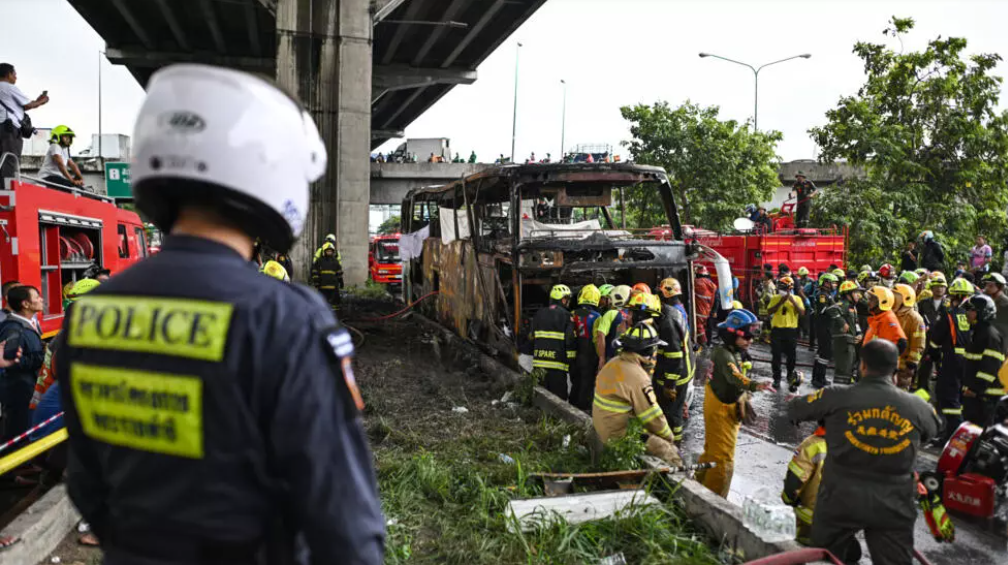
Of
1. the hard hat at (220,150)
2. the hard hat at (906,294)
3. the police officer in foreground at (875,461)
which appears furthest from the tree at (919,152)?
the hard hat at (220,150)

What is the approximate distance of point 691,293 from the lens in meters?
9.12

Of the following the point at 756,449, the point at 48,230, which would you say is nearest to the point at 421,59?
the point at 48,230

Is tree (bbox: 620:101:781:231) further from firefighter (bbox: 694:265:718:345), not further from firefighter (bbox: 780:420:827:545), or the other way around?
firefighter (bbox: 780:420:827:545)

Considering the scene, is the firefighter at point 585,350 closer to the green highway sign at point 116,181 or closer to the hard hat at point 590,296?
the hard hat at point 590,296

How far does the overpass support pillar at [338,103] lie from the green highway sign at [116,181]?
7563 mm

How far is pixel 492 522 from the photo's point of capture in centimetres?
457

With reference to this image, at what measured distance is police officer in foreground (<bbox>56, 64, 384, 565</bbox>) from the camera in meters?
1.35

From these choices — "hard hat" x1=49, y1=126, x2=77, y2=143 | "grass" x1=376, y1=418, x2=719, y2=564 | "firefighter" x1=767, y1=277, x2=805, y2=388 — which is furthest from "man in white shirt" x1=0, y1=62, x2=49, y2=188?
"firefighter" x1=767, y1=277, x2=805, y2=388

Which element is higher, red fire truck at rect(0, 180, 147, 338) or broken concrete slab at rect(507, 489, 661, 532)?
red fire truck at rect(0, 180, 147, 338)

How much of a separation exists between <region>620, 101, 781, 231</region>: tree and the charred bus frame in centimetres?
1433

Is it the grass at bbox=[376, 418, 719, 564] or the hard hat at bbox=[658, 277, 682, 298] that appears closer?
the grass at bbox=[376, 418, 719, 564]

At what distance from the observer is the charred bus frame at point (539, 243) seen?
9.02 metres

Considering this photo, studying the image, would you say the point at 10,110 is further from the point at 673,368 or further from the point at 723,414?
the point at 723,414

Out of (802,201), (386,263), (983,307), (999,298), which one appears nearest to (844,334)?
(999,298)
